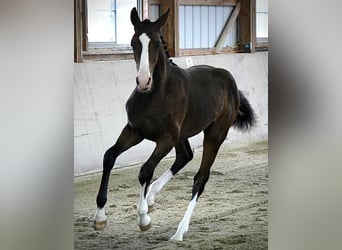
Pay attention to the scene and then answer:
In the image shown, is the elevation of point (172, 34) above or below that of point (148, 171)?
above

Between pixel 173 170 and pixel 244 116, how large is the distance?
0.33 meters

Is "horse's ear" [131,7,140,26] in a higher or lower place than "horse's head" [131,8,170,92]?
higher

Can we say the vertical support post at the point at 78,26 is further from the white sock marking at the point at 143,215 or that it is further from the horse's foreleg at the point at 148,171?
the white sock marking at the point at 143,215

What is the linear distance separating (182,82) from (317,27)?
1.83ft

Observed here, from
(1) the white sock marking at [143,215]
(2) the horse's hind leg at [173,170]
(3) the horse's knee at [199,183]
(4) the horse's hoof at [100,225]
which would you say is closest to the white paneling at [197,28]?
(2) the horse's hind leg at [173,170]

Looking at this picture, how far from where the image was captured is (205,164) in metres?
2.24

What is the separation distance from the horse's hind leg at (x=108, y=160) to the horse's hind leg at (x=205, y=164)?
0.82 feet

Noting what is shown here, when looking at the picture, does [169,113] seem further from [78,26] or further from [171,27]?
[78,26]

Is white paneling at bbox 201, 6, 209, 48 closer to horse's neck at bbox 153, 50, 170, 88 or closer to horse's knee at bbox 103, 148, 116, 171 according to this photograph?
horse's neck at bbox 153, 50, 170, 88

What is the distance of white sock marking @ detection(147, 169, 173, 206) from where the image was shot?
2.25 m

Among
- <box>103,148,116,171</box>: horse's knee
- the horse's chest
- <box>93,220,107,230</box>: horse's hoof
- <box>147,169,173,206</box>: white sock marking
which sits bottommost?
<box>93,220,107,230</box>: horse's hoof

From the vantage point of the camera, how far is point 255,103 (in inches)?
85.3

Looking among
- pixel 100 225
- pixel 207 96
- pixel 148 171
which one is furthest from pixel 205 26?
pixel 100 225

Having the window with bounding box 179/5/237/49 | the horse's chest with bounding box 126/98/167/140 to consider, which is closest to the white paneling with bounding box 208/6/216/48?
the window with bounding box 179/5/237/49
